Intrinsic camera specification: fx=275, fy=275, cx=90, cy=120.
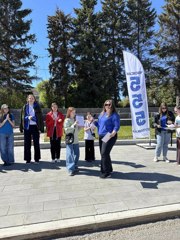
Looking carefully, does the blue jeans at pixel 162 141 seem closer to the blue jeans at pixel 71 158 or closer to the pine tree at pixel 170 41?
the blue jeans at pixel 71 158

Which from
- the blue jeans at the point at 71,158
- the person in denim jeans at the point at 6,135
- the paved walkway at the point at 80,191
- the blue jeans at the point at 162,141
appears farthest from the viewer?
the blue jeans at the point at 162,141

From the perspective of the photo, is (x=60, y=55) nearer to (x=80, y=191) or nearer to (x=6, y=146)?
(x=6, y=146)

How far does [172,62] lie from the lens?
3716 cm

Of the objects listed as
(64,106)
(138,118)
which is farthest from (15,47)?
(138,118)

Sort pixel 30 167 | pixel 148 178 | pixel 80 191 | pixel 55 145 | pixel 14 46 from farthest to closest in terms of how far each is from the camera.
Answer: pixel 14 46
pixel 55 145
pixel 30 167
pixel 148 178
pixel 80 191

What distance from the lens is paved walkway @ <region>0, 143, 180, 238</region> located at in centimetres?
415

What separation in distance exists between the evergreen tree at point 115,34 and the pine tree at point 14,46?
385 inches

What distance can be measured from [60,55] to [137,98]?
86.5 feet

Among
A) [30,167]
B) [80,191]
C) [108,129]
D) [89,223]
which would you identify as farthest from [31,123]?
[89,223]

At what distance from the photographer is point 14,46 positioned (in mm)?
32750

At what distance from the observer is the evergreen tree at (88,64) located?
33.4 meters

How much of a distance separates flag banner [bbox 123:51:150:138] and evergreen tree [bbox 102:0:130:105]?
25970mm

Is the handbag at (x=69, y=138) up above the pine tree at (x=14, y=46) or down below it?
below

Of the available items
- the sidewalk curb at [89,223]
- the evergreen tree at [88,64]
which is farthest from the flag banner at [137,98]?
the evergreen tree at [88,64]
